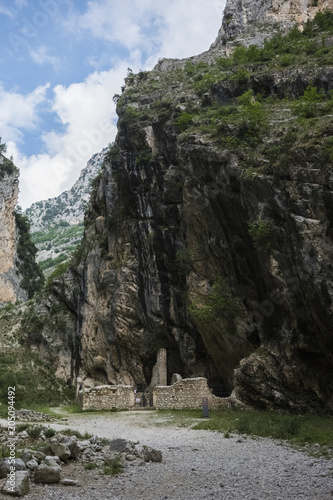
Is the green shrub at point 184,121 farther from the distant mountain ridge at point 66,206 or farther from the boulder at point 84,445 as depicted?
the distant mountain ridge at point 66,206

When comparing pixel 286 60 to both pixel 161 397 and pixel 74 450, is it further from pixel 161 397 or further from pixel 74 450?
pixel 74 450

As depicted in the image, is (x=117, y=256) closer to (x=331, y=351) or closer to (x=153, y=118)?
(x=153, y=118)

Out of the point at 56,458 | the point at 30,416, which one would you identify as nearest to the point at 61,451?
the point at 56,458

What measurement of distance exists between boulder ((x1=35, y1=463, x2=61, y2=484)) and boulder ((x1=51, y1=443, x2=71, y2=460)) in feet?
5.03

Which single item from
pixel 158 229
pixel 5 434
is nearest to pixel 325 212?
pixel 5 434

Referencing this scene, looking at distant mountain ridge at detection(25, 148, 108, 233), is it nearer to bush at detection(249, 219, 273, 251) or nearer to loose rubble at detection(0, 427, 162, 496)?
bush at detection(249, 219, 273, 251)

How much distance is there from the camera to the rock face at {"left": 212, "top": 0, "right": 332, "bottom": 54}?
46094 mm

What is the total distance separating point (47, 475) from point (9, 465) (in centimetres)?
69

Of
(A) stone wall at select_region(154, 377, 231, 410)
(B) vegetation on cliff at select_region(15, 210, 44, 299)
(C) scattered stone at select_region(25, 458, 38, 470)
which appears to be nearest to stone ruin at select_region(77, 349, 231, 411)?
(A) stone wall at select_region(154, 377, 231, 410)

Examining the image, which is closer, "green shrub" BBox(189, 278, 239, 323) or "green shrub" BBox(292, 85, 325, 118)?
"green shrub" BBox(292, 85, 325, 118)

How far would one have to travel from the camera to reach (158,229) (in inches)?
1235

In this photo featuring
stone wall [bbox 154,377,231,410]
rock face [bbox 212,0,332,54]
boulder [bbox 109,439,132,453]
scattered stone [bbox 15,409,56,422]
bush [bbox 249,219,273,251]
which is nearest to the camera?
boulder [bbox 109,439,132,453]

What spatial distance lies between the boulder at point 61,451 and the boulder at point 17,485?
2.20 metres

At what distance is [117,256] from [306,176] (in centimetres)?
2271
